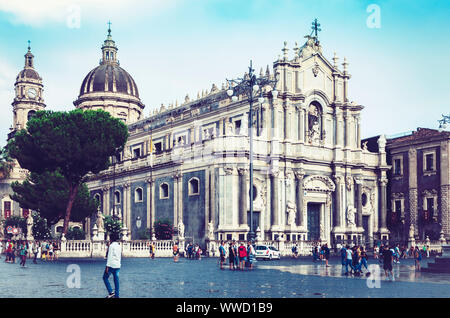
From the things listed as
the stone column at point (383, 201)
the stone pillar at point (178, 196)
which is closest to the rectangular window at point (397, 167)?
the stone column at point (383, 201)

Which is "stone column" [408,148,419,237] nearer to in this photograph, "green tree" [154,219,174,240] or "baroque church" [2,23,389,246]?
"baroque church" [2,23,389,246]

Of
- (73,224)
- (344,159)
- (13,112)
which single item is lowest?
(73,224)

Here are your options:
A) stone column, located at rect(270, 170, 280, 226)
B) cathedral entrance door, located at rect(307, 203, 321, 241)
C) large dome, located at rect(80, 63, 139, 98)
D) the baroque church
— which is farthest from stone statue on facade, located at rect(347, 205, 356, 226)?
large dome, located at rect(80, 63, 139, 98)

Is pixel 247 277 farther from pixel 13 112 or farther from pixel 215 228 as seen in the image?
pixel 13 112

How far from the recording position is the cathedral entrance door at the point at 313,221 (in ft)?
175

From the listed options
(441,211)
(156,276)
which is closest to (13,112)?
(441,211)

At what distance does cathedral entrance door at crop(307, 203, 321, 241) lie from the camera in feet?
175

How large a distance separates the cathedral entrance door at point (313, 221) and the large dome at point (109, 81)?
37008 millimetres

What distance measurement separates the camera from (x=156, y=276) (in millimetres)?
23141

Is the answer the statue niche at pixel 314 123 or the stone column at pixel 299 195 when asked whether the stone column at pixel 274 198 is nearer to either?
the stone column at pixel 299 195

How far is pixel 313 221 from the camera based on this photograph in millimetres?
53812

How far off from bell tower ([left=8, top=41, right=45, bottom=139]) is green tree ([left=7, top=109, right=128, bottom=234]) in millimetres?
38376

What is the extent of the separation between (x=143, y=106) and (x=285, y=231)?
4004cm

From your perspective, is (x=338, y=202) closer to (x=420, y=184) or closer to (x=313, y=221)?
(x=313, y=221)
